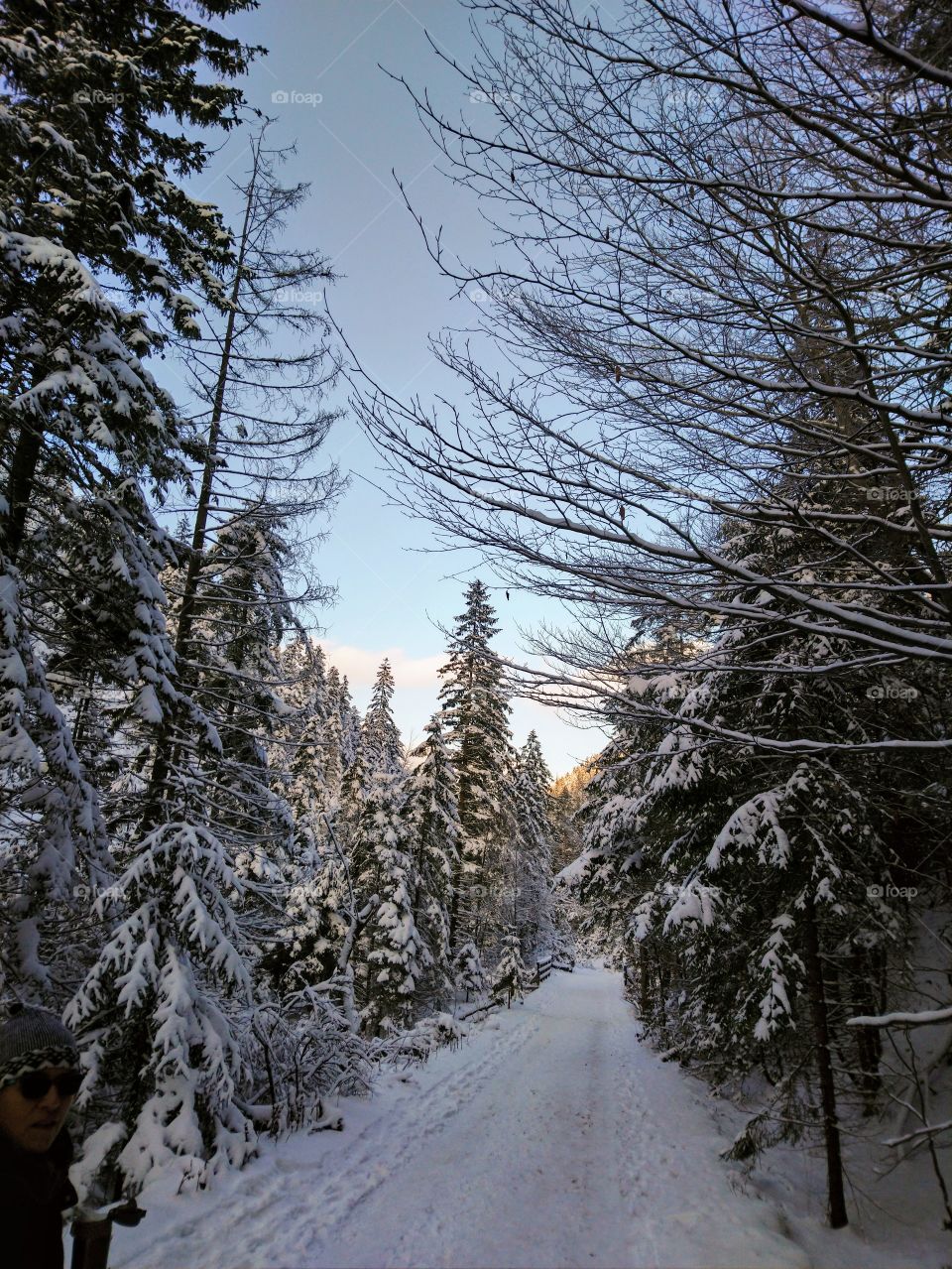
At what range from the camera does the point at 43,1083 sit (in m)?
1.84

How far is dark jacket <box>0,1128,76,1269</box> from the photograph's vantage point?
1.71 meters

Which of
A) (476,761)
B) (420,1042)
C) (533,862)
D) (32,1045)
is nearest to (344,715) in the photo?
(533,862)

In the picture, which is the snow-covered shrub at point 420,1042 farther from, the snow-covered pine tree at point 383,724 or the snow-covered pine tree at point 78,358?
the snow-covered pine tree at point 383,724

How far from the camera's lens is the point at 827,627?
2674 millimetres

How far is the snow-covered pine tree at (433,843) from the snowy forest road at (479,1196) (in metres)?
8.01

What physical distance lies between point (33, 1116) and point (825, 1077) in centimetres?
743

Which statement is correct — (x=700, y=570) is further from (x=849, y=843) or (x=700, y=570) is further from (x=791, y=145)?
(x=849, y=843)

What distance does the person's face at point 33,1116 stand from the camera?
1818 mm

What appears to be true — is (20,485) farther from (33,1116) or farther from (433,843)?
(433,843)

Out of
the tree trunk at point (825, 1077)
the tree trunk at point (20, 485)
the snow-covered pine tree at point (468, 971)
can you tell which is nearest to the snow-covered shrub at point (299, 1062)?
the tree trunk at point (825, 1077)

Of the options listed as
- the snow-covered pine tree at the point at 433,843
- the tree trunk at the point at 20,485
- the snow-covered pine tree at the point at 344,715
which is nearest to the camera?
the tree trunk at the point at 20,485

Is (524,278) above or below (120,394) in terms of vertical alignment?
below

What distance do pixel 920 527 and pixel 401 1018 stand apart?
18644mm

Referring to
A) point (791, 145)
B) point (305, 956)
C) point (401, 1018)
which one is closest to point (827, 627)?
point (791, 145)
